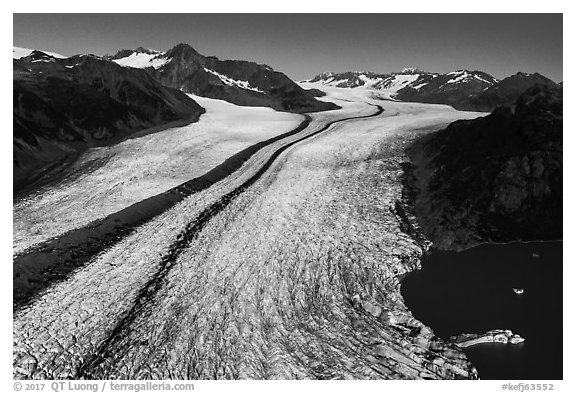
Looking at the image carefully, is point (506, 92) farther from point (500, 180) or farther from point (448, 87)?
point (500, 180)

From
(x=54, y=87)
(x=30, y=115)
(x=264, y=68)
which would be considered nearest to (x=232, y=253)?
(x=30, y=115)

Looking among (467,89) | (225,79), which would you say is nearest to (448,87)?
(467,89)

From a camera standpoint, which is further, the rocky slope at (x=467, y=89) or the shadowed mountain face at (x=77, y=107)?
the rocky slope at (x=467, y=89)

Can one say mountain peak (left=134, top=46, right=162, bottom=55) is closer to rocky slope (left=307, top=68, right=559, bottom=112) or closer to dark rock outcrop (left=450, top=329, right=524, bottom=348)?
rocky slope (left=307, top=68, right=559, bottom=112)

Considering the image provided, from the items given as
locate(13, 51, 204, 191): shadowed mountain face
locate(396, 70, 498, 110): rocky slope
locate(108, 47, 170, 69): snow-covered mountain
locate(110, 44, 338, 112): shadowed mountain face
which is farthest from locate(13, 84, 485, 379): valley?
locate(108, 47, 170, 69): snow-covered mountain

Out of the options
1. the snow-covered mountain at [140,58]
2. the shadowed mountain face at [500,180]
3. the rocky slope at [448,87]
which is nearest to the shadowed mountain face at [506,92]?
the rocky slope at [448,87]

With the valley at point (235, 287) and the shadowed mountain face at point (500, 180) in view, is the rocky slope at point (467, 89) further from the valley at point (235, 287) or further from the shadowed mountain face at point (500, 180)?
the valley at point (235, 287)

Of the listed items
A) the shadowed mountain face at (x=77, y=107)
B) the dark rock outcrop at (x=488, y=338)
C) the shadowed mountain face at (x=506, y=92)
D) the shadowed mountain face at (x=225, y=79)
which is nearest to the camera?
the dark rock outcrop at (x=488, y=338)
